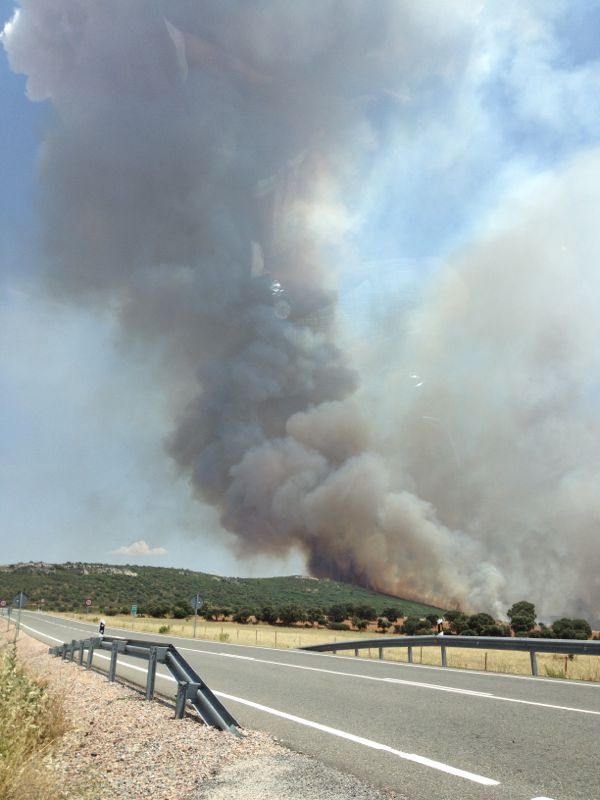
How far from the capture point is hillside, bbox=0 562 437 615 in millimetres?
86250

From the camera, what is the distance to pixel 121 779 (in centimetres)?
458

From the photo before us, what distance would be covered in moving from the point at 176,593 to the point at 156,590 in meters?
5.39

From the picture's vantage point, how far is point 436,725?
6652mm

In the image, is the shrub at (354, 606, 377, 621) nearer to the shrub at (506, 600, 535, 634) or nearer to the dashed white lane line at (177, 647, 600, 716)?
the shrub at (506, 600, 535, 634)

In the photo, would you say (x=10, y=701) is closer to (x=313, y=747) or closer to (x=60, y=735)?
(x=60, y=735)

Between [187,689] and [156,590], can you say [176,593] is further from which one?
[187,689]

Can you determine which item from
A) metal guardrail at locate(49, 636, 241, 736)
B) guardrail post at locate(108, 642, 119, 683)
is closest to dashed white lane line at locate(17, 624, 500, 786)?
metal guardrail at locate(49, 636, 241, 736)

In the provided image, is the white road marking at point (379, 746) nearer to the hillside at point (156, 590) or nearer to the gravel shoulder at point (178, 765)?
the gravel shoulder at point (178, 765)

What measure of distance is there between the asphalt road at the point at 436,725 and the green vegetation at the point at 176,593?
50.1 meters

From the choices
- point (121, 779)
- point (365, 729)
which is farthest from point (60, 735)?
point (365, 729)

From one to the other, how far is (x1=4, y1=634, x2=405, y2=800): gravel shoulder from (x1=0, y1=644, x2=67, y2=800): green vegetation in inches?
5.9

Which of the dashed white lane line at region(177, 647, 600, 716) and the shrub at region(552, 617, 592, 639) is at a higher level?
the dashed white lane line at region(177, 647, 600, 716)

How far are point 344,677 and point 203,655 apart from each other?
769cm

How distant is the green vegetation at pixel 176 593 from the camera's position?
6856 cm
